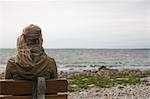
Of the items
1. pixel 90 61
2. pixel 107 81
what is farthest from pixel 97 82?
pixel 90 61

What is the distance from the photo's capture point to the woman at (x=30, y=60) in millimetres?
4293

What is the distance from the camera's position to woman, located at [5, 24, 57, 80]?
14.1 feet

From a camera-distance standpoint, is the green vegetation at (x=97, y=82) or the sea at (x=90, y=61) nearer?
the green vegetation at (x=97, y=82)

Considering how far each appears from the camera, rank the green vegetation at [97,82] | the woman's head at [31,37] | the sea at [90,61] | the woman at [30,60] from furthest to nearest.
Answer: the sea at [90,61] < the green vegetation at [97,82] < the woman's head at [31,37] < the woman at [30,60]

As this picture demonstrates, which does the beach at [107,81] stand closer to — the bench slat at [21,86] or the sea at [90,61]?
the sea at [90,61]

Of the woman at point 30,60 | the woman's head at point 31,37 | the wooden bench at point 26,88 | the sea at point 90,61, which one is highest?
the woman's head at point 31,37

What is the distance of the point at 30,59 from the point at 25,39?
27 centimetres

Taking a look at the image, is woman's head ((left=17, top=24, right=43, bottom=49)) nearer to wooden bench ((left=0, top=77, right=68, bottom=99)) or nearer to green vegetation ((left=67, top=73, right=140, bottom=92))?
wooden bench ((left=0, top=77, right=68, bottom=99))

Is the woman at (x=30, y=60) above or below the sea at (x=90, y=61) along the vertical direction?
above

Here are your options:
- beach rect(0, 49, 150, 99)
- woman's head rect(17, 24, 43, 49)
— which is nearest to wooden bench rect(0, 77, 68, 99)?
woman's head rect(17, 24, 43, 49)

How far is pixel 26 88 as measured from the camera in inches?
171

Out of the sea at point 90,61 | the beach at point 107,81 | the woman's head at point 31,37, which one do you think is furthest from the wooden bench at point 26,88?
the sea at point 90,61

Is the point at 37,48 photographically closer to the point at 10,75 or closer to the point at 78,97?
the point at 10,75

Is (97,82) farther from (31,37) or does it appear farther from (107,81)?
(31,37)
